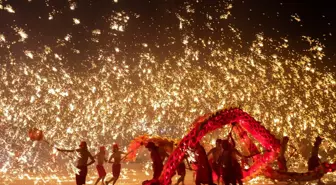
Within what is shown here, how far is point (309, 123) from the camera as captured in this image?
28094mm

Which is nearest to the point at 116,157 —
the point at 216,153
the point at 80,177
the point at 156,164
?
the point at 80,177

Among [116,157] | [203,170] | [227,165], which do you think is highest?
[116,157]

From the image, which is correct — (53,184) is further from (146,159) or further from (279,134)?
(146,159)

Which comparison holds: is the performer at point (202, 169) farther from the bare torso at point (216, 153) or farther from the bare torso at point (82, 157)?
the bare torso at point (82, 157)

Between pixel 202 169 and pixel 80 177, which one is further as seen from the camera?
pixel 80 177

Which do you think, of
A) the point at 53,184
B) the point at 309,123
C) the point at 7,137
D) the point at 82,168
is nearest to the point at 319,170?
the point at 82,168

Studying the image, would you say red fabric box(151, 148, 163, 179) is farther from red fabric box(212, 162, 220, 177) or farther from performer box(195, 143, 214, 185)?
red fabric box(212, 162, 220, 177)

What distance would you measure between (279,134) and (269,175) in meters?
15.6

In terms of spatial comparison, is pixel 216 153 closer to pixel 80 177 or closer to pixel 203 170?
pixel 203 170

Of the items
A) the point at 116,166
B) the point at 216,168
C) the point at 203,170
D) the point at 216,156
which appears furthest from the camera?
the point at 116,166

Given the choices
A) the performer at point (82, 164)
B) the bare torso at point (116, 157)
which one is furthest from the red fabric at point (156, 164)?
the bare torso at point (116, 157)

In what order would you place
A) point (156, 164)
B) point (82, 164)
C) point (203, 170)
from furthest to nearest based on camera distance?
point (82, 164) < point (156, 164) < point (203, 170)

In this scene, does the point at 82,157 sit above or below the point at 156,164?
above

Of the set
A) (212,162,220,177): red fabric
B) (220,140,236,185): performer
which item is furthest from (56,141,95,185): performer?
(220,140,236,185): performer
